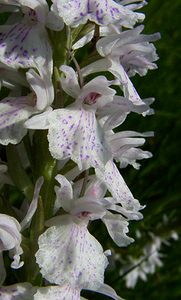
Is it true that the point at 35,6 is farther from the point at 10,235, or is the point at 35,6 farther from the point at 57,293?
the point at 57,293

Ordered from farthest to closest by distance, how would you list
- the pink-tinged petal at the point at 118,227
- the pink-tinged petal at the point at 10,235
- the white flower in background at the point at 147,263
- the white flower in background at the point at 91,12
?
the white flower in background at the point at 147,263 → the pink-tinged petal at the point at 118,227 → the pink-tinged petal at the point at 10,235 → the white flower in background at the point at 91,12

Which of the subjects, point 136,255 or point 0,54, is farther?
point 136,255

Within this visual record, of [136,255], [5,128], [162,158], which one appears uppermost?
[5,128]

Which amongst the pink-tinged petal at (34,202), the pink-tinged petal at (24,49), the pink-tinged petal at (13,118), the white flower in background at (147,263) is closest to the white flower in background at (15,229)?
the pink-tinged petal at (34,202)

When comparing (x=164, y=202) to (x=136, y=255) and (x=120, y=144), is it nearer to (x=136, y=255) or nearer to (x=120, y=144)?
(x=136, y=255)

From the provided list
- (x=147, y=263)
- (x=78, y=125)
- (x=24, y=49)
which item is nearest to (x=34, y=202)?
(x=78, y=125)

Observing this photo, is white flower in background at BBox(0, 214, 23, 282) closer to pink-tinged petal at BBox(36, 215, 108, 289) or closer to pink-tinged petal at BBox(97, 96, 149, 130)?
pink-tinged petal at BBox(36, 215, 108, 289)

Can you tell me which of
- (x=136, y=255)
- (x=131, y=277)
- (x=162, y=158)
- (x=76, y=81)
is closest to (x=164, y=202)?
(x=162, y=158)

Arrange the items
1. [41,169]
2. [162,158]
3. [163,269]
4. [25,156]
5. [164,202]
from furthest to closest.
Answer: [163,269]
[162,158]
[164,202]
[25,156]
[41,169]

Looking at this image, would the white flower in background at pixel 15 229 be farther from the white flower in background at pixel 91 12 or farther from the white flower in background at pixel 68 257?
the white flower in background at pixel 91 12
